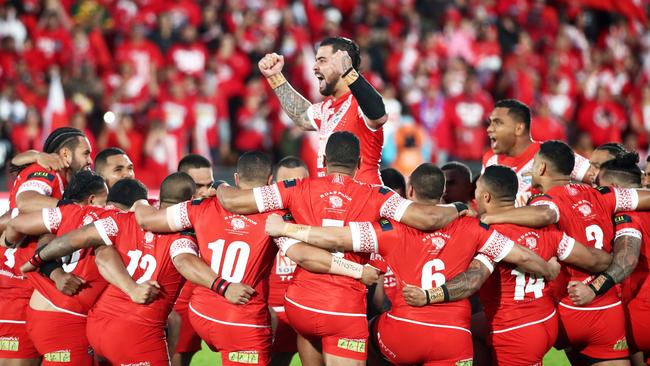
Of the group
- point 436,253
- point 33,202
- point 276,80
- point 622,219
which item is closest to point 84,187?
point 33,202

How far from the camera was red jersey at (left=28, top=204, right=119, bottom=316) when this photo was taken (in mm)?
7887

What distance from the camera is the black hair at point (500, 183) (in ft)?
25.4

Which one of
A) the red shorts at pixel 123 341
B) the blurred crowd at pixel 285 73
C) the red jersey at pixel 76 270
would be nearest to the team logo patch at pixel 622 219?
the red shorts at pixel 123 341

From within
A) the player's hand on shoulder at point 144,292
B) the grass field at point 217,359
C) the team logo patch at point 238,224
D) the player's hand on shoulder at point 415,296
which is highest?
the team logo patch at point 238,224

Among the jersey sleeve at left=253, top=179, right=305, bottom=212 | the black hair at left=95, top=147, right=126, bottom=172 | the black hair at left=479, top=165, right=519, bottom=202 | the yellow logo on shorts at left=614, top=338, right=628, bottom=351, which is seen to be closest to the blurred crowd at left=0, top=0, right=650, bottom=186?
the black hair at left=95, top=147, right=126, bottom=172

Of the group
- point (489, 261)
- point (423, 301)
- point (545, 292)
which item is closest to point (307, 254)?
point (423, 301)

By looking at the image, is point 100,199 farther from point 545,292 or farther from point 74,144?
point 545,292

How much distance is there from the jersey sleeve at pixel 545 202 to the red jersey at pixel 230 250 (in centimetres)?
220

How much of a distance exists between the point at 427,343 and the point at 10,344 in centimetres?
374

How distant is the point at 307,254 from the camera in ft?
23.9

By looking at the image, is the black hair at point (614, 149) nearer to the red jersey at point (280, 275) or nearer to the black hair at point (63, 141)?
the red jersey at point (280, 275)

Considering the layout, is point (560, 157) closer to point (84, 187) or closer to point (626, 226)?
point (626, 226)

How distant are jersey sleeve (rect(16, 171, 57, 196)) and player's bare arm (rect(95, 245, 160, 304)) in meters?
1.43

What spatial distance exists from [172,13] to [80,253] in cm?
1208
